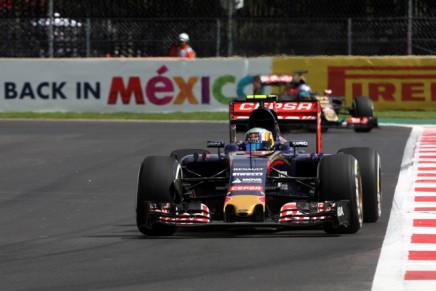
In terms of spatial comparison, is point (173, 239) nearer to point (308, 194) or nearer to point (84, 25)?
point (308, 194)

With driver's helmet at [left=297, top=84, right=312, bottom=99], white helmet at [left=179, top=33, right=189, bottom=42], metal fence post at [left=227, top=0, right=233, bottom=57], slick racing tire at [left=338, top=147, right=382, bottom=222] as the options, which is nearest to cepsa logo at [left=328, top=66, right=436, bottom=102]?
metal fence post at [left=227, top=0, right=233, bottom=57]

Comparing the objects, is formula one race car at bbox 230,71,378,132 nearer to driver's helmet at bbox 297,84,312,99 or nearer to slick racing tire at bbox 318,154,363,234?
driver's helmet at bbox 297,84,312,99

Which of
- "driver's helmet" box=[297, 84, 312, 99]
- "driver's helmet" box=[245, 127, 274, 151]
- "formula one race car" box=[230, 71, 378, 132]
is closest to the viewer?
"driver's helmet" box=[245, 127, 274, 151]

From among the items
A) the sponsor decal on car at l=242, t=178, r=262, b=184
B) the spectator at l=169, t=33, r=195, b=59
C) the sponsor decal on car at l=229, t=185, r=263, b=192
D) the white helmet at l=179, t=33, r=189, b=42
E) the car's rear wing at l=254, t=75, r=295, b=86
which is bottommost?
the sponsor decal on car at l=229, t=185, r=263, b=192

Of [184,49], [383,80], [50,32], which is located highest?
[50,32]

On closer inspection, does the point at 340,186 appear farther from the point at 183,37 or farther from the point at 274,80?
the point at 183,37

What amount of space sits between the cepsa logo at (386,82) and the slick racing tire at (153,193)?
18854 millimetres

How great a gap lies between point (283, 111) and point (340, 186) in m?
2.61

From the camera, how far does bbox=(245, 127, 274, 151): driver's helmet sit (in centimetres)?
1284

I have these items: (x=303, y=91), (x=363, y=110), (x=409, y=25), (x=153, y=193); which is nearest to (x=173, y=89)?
(x=303, y=91)

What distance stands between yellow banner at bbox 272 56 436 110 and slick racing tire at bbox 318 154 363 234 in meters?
18.8

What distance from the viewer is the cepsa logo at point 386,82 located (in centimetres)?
3030

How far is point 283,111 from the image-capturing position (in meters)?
14.1

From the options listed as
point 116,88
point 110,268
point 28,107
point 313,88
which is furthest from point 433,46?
point 110,268
